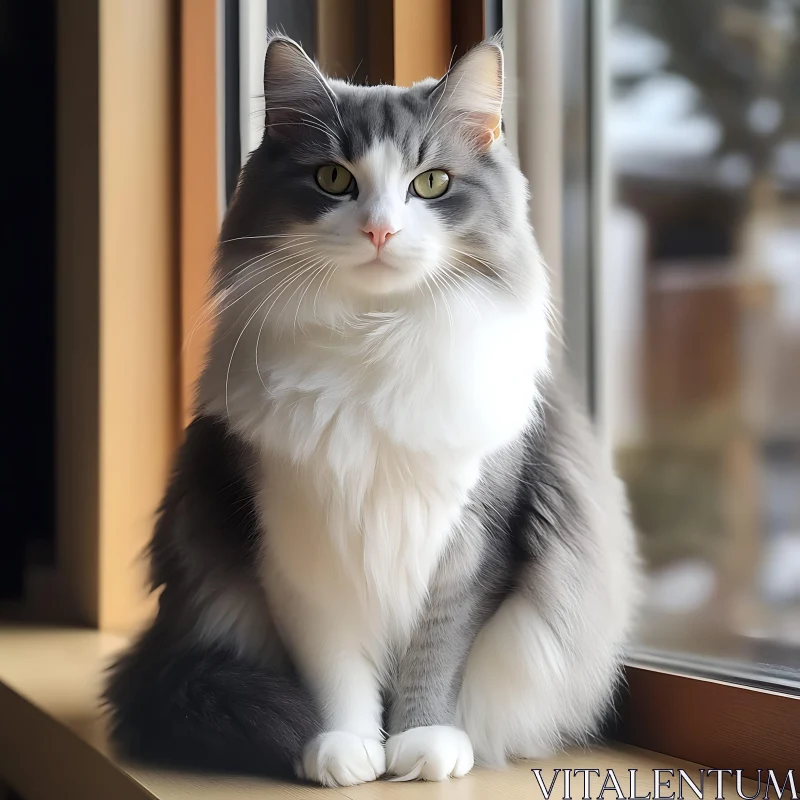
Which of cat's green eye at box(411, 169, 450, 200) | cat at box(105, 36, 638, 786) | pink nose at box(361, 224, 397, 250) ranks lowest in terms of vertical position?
cat at box(105, 36, 638, 786)

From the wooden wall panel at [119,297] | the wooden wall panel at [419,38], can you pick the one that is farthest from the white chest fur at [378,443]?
the wooden wall panel at [119,297]

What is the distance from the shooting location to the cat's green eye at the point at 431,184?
971 millimetres

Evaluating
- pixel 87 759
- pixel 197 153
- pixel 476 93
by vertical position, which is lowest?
pixel 87 759

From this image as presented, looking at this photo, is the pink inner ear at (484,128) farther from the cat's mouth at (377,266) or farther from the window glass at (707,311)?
the window glass at (707,311)

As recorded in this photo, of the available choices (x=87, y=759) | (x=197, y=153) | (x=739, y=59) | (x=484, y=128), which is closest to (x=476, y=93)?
(x=484, y=128)

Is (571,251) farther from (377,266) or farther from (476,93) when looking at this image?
(377,266)

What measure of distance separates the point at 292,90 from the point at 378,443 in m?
0.42

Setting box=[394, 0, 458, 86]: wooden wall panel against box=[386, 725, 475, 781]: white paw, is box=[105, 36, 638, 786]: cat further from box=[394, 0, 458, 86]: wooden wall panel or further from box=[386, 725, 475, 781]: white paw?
box=[394, 0, 458, 86]: wooden wall panel

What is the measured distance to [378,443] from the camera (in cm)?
94

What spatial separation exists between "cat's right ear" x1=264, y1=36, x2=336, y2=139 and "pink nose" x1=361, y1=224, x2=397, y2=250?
180 millimetres

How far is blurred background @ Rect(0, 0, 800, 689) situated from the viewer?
1.34m

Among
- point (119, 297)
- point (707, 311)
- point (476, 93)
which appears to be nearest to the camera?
point (476, 93)

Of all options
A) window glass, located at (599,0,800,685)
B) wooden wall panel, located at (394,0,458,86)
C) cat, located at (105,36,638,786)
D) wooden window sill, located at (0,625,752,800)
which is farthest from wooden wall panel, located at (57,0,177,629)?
window glass, located at (599,0,800,685)

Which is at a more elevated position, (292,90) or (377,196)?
(292,90)
